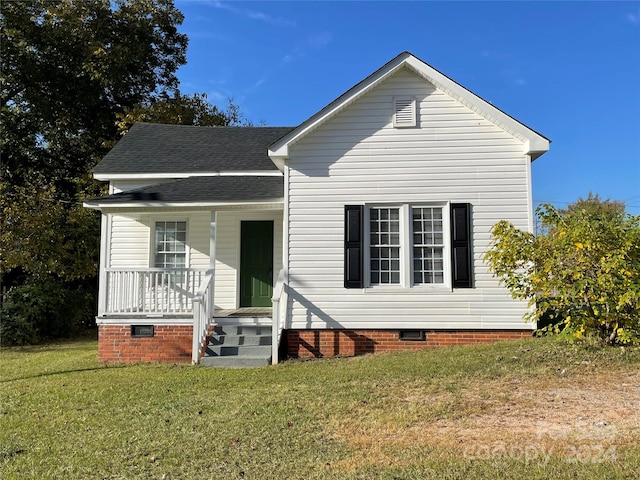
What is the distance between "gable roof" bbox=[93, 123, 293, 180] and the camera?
38.1ft

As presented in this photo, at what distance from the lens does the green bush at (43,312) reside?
12.9 m

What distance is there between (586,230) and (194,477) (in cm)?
615

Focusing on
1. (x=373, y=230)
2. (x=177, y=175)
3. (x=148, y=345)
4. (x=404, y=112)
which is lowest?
(x=148, y=345)

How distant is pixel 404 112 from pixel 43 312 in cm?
1190

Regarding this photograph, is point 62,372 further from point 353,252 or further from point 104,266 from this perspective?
point 353,252

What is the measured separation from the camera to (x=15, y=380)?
26.2 feet

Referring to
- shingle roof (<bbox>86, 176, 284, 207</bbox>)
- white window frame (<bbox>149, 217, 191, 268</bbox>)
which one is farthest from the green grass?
white window frame (<bbox>149, 217, 191, 268</bbox>)

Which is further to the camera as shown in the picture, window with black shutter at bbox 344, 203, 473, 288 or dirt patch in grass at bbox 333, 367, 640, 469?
window with black shutter at bbox 344, 203, 473, 288

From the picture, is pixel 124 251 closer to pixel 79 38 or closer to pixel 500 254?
pixel 500 254

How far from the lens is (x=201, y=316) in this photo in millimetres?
8727

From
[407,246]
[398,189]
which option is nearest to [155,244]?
[398,189]

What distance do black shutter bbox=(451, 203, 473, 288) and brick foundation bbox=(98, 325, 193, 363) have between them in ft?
17.5

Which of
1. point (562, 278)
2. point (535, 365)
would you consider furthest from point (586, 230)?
point (535, 365)

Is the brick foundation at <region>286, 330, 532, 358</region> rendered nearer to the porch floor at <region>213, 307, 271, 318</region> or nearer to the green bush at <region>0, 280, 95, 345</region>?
the porch floor at <region>213, 307, 271, 318</region>
